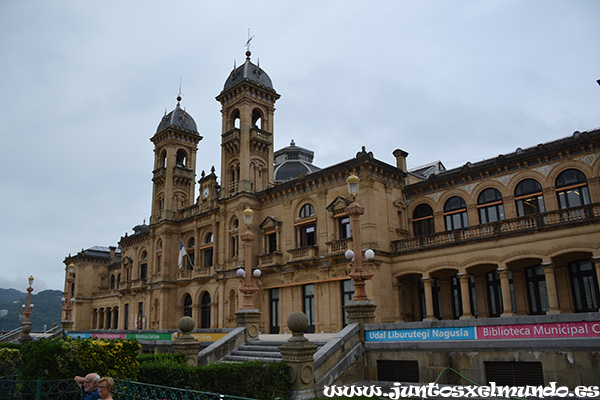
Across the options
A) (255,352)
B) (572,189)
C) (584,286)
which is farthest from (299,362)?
(572,189)

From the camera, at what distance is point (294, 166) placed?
44.2m

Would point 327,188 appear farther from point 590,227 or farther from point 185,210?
point 185,210

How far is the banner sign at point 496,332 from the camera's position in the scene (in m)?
13.0

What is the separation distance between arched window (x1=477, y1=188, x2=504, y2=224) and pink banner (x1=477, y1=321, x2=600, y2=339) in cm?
1507

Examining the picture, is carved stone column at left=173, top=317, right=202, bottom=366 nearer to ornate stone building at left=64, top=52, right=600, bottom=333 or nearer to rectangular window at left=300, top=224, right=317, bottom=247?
ornate stone building at left=64, top=52, right=600, bottom=333

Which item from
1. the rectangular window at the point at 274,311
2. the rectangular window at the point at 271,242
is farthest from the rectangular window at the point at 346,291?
the rectangular window at the point at 271,242

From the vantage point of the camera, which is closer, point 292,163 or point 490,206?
point 490,206

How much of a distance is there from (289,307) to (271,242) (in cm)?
570

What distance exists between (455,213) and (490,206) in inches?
89.7

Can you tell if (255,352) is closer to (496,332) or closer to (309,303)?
(496,332)

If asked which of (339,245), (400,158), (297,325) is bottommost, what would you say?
(297,325)

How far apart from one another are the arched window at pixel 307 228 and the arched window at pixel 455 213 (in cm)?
889

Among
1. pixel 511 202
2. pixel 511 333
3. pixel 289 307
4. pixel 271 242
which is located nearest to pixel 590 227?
pixel 511 202

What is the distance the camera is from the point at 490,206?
94.4 feet
